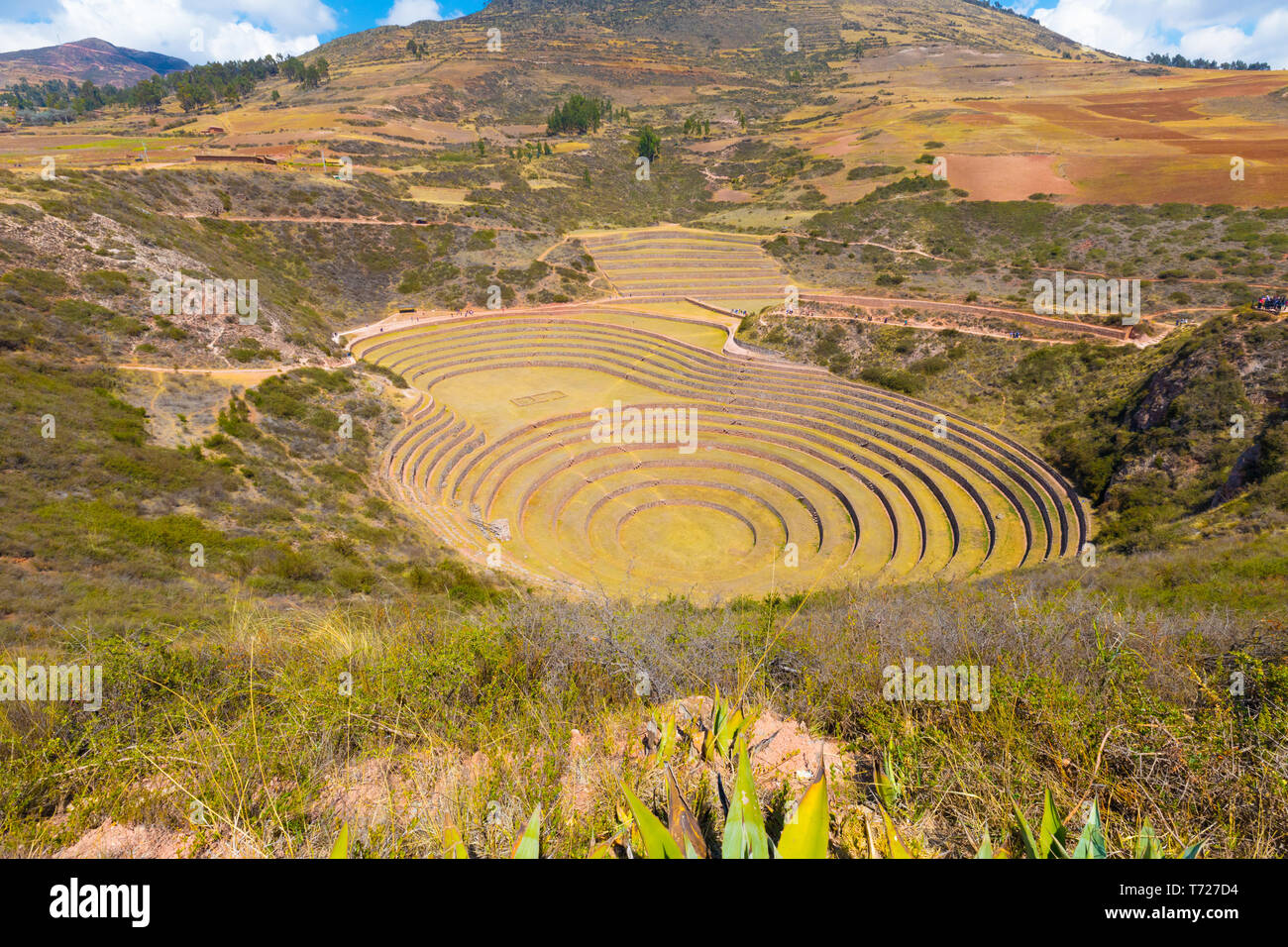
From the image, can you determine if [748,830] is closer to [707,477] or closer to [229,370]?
[707,477]

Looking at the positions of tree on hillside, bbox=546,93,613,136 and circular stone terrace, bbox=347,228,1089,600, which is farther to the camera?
tree on hillside, bbox=546,93,613,136

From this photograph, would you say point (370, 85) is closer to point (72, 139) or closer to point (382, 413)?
point (72, 139)

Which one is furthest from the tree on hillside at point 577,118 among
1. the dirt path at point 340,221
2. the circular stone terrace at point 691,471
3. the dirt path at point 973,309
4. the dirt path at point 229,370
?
the dirt path at point 229,370

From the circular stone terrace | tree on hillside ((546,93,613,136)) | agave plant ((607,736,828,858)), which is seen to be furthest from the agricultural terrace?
tree on hillside ((546,93,613,136))

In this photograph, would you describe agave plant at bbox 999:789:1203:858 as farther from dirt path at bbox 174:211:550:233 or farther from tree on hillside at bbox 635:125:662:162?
tree on hillside at bbox 635:125:662:162

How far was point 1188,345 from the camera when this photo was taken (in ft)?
75.8

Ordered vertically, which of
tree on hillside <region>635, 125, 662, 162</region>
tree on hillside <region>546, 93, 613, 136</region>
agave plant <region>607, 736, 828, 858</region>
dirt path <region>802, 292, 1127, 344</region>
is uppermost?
tree on hillside <region>546, 93, 613, 136</region>

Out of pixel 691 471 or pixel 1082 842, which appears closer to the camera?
Answer: pixel 1082 842

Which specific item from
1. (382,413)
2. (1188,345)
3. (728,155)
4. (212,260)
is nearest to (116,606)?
(382,413)

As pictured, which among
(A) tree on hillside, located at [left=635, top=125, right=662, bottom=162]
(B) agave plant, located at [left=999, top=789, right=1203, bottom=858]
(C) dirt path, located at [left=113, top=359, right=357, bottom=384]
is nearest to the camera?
(B) agave plant, located at [left=999, top=789, right=1203, bottom=858]

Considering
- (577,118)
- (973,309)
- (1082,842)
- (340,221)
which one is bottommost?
(1082,842)

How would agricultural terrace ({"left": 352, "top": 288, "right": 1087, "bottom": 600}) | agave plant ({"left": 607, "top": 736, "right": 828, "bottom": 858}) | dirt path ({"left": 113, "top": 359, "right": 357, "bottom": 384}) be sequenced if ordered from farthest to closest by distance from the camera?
dirt path ({"left": 113, "top": 359, "right": 357, "bottom": 384}) < agricultural terrace ({"left": 352, "top": 288, "right": 1087, "bottom": 600}) < agave plant ({"left": 607, "top": 736, "right": 828, "bottom": 858})

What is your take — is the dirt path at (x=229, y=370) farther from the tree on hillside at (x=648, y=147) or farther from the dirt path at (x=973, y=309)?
the tree on hillside at (x=648, y=147)

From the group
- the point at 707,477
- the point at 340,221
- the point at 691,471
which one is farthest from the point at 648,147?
the point at 707,477
